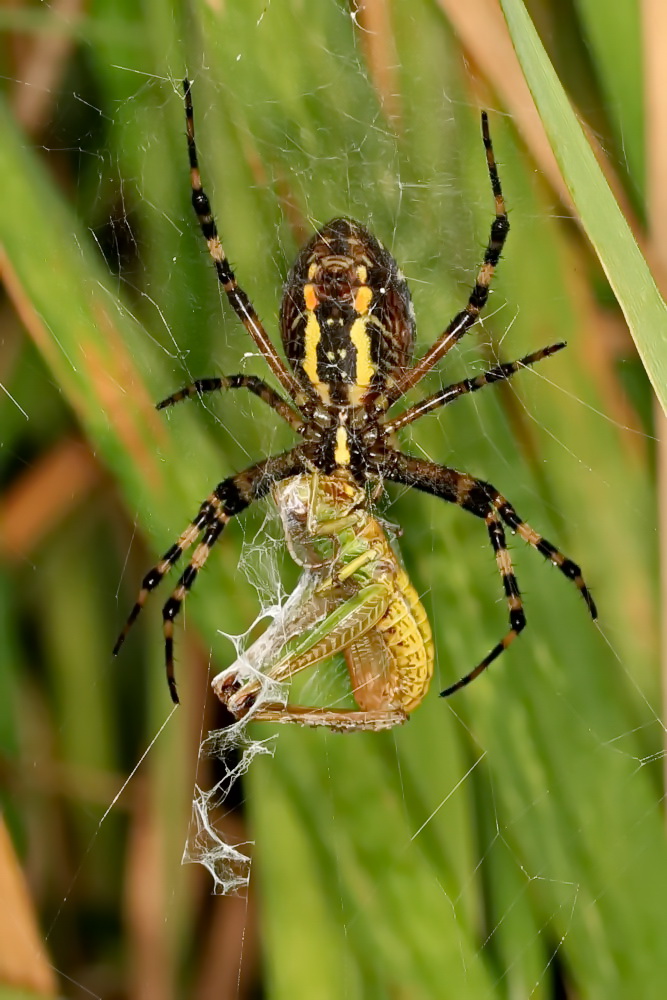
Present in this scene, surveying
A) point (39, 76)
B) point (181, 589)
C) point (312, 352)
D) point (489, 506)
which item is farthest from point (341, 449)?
point (39, 76)

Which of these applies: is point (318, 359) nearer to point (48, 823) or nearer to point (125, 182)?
point (125, 182)

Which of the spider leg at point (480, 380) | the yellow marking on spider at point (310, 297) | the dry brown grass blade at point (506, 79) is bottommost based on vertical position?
the spider leg at point (480, 380)

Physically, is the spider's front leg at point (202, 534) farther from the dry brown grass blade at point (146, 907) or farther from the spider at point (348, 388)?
the dry brown grass blade at point (146, 907)

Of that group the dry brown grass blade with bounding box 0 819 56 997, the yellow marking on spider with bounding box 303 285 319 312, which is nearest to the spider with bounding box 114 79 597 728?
the yellow marking on spider with bounding box 303 285 319 312

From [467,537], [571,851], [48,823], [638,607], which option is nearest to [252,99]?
[467,537]

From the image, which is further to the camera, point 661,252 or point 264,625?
point 264,625

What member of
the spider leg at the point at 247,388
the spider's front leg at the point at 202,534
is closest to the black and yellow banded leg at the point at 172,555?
the spider's front leg at the point at 202,534
